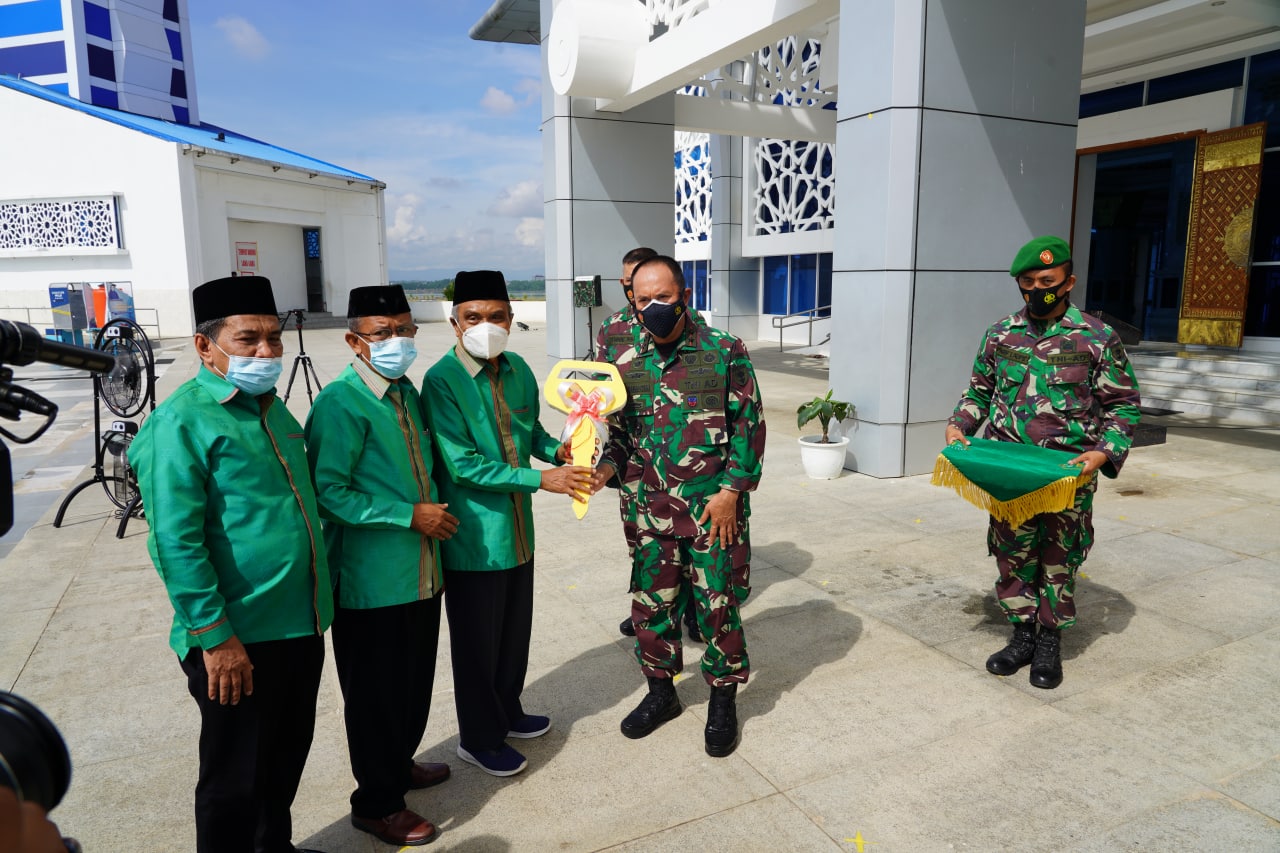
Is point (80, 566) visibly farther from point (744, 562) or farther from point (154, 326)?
point (154, 326)

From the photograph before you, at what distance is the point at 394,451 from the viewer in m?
2.48

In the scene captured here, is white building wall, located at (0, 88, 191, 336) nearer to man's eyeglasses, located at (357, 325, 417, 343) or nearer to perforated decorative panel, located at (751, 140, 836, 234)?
perforated decorative panel, located at (751, 140, 836, 234)

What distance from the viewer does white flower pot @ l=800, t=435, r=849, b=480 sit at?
697 centimetres

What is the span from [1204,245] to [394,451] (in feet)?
45.7

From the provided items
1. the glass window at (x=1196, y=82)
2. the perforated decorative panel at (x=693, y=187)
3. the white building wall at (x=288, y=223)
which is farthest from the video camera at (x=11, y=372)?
the white building wall at (x=288, y=223)

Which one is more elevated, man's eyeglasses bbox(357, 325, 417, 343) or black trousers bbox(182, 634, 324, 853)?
man's eyeglasses bbox(357, 325, 417, 343)

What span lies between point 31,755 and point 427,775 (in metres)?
1.96

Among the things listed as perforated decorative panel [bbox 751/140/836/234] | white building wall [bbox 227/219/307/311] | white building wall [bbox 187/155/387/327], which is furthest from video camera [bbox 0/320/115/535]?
white building wall [bbox 227/219/307/311]

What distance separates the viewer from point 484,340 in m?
2.71

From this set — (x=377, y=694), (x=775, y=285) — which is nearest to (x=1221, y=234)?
(x=775, y=285)

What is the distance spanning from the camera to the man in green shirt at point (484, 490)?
270cm

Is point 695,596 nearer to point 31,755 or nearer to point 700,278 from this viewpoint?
point 31,755

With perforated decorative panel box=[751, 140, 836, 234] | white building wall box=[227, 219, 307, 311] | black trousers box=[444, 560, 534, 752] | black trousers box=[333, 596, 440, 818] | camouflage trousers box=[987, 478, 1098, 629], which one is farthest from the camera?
white building wall box=[227, 219, 307, 311]

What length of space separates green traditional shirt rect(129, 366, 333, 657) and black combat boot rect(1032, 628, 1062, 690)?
2.84 metres
